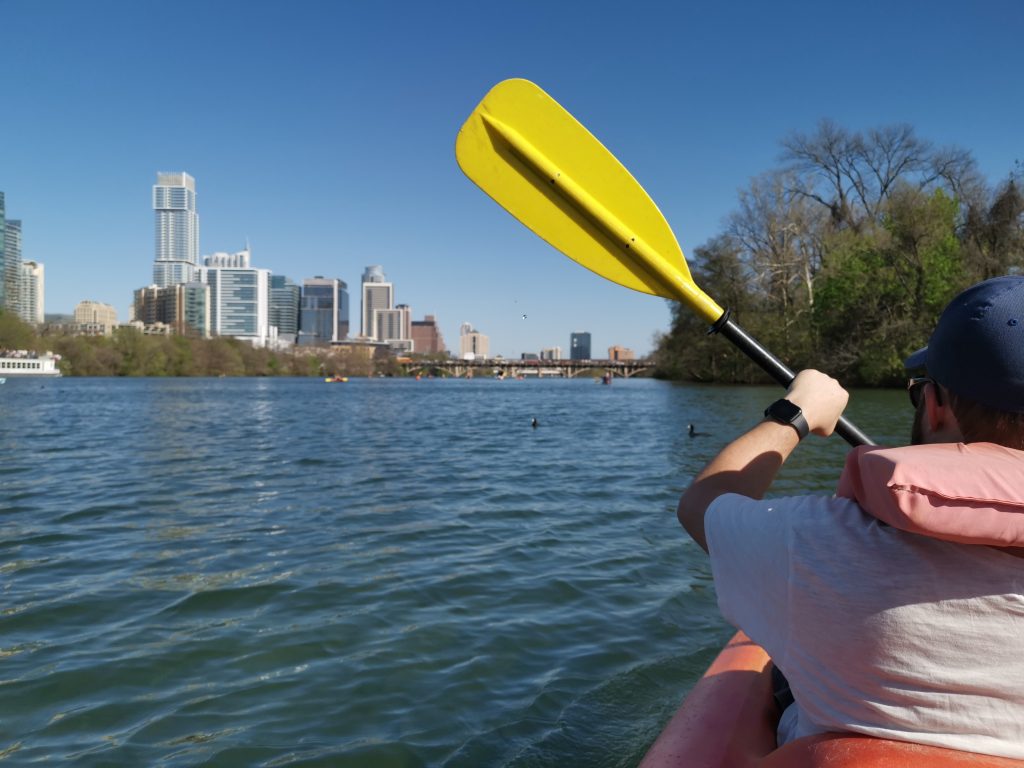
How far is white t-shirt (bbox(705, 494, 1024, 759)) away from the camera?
3.44ft

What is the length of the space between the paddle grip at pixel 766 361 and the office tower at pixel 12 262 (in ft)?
594

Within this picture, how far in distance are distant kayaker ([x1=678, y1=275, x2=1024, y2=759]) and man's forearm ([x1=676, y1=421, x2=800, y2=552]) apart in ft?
0.40

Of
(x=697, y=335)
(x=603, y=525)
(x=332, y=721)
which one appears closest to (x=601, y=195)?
(x=332, y=721)

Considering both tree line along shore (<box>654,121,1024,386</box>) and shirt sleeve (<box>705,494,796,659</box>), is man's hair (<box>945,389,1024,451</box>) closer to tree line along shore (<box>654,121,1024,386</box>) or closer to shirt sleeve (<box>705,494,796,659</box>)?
shirt sleeve (<box>705,494,796,659</box>)

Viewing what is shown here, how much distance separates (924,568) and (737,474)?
0.39m

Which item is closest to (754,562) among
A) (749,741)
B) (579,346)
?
(749,741)

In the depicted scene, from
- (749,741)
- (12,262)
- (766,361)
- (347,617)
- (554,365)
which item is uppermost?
(12,262)

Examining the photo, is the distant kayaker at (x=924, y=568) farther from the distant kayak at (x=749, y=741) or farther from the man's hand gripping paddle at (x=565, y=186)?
the man's hand gripping paddle at (x=565, y=186)

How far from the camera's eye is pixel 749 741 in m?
1.76

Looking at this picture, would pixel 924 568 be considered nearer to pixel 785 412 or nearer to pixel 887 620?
pixel 887 620

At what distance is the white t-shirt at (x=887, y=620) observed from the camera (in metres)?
1.05

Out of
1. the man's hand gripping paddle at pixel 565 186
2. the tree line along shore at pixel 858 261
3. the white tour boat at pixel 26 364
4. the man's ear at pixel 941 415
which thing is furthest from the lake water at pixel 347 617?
the white tour boat at pixel 26 364

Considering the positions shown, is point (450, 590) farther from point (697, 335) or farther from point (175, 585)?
point (697, 335)

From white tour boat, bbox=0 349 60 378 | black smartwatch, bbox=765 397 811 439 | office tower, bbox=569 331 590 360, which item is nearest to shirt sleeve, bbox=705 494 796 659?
black smartwatch, bbox=765 397 811 439
